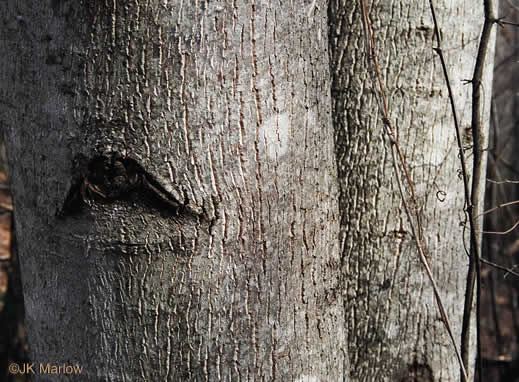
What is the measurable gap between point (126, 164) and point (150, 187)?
2.3 inches

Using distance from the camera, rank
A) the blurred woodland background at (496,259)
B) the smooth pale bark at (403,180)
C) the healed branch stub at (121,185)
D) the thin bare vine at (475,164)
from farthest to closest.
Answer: the blurred woodland background at (496,259), the smooth pale bark at (403,180), the thin bare vine at (475,164), the healed branch stub at (121,185)

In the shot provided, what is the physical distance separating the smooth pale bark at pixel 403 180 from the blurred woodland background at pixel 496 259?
0.52ft

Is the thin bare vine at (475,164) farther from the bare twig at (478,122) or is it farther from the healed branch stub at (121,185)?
the healed branch stub at (121,185)

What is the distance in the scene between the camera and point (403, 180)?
153 centimetres

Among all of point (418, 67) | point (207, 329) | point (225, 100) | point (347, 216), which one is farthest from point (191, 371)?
point (418, 67)

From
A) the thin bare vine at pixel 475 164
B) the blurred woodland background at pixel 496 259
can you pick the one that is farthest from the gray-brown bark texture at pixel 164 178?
the blurred woodland background at pixel 496 259

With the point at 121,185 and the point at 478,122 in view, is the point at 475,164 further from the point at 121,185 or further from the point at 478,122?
the point at 121,185

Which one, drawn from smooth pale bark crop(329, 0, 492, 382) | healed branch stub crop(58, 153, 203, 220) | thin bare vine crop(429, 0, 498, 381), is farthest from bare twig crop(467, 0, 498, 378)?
healed branch stub crop(58, 153, 203, 220)

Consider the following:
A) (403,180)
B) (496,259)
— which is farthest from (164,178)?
(496,259)

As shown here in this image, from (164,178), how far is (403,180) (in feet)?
2.66

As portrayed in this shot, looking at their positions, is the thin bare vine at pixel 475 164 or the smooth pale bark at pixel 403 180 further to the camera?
the smooth pale bark at pixel 403 180

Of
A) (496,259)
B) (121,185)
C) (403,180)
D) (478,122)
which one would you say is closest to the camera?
(121,185)

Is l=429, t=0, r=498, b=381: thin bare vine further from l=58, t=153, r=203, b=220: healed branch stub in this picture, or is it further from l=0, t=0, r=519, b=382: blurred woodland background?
l=58, t=153, r=203, b=220: healed branch stub

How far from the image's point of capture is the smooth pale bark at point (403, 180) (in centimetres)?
151
